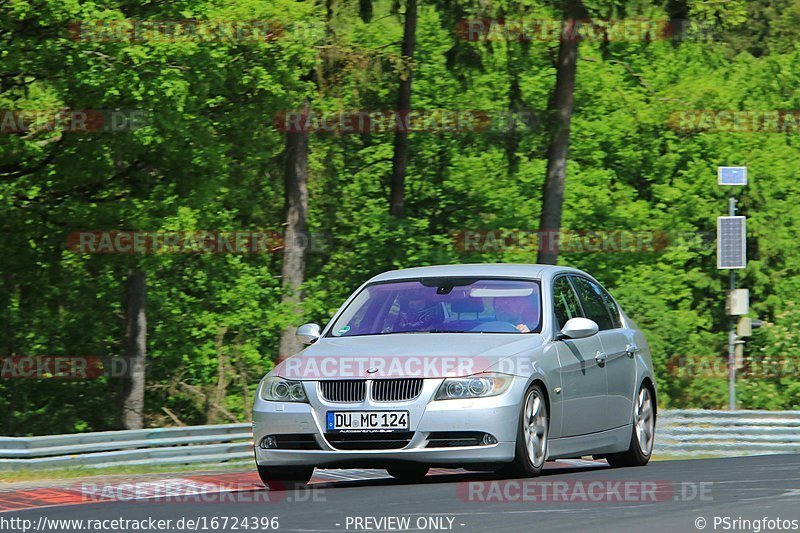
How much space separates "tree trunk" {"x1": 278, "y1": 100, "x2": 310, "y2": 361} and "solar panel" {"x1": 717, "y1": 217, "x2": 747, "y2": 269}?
11830mm

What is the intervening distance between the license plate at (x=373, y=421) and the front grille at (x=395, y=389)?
10 cm

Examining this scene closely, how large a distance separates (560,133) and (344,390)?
20.2m

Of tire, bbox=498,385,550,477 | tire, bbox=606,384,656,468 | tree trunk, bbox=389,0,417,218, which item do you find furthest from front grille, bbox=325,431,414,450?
tree trunk, bbox=389,0,417,218

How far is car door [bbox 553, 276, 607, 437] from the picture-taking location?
38.5ft

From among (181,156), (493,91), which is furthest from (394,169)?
(181,156)

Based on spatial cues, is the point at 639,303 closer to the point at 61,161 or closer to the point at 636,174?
the point at 636,174

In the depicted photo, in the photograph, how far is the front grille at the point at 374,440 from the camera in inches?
420

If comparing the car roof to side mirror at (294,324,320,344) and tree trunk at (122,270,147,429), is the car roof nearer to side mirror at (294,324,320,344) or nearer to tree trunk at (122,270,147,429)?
side mirror at (294,324,320,344)

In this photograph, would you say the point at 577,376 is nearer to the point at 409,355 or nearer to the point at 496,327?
the point at 496,327

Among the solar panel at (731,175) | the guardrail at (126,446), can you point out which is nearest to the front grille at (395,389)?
the guardrail at (126,446)

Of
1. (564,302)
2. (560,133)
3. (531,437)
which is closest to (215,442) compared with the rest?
(564,302)

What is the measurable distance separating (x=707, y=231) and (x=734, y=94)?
6.45 m

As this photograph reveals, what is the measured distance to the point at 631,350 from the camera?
1327cm

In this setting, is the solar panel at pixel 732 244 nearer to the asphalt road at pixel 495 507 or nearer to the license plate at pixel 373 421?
the asphalt road at pixel 495 507
